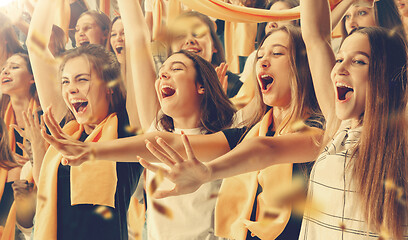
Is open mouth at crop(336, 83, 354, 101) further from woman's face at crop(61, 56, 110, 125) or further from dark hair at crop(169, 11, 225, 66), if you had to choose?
woman's face at crop(61, 56, 110, 125)

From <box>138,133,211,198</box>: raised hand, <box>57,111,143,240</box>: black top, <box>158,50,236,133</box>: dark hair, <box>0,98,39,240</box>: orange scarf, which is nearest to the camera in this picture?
<box>138,133,211,198</box>: raised hand

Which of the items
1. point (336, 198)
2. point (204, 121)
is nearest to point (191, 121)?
point (204, 121)

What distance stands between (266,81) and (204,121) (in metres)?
0.17

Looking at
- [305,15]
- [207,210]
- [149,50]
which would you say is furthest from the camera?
[149,50]

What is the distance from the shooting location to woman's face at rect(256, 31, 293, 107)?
39.0 inches

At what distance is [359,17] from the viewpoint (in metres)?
0.96

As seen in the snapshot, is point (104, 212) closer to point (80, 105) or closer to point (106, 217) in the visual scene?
point (106, 217)

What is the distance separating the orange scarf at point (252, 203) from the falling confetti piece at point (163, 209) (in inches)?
4.6

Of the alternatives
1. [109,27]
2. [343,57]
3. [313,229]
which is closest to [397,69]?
[343,57]

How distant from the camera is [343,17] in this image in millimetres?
974

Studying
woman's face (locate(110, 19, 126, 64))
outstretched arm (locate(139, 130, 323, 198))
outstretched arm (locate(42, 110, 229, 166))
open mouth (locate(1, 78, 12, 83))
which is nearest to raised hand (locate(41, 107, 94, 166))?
outstretched arm (locate(42, 110, 229, 166))

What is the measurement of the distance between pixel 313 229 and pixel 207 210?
0.25 m

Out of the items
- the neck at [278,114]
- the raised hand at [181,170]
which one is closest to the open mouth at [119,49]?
the neck at [278,114]

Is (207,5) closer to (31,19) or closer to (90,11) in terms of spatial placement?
(90,11)
